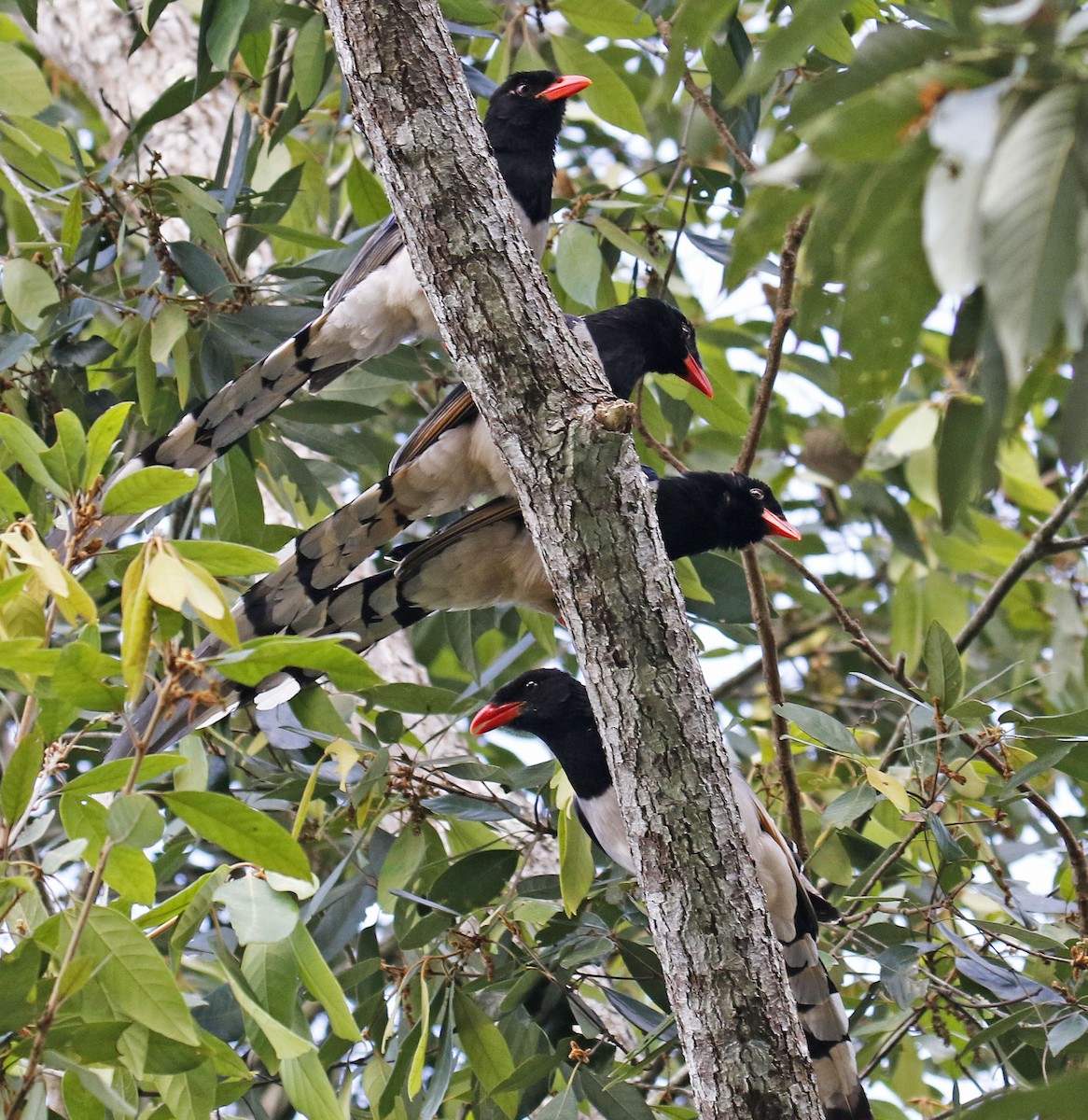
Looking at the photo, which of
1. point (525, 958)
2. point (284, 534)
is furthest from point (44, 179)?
point (525, 958)

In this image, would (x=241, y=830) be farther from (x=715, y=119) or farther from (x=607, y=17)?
(x=607, y=17)

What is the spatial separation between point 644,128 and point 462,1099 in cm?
233

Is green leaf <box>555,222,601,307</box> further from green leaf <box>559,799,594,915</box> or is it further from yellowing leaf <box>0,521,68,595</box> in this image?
yellowing leaf <box>0,521,68,595</box>

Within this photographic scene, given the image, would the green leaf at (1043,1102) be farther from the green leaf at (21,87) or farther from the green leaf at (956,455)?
the green leaf at (21,87)

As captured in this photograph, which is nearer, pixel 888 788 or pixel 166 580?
pixel 166 580

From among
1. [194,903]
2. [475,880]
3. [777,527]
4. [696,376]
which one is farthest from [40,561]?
[696,376]

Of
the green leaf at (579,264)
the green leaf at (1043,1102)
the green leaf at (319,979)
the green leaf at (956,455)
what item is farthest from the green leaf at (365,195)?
the green leaf at (1043,1102)

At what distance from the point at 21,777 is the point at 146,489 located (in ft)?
1.35

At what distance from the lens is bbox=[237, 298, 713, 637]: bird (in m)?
2.87

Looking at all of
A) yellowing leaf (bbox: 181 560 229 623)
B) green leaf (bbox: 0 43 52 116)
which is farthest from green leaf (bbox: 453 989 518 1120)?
green leaf (bbox: 0 43 52 116)

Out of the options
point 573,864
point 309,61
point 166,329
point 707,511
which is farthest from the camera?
point 707,511

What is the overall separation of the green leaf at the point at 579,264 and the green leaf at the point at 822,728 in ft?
3.80

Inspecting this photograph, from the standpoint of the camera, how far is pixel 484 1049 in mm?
2148

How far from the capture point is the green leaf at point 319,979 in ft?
5.31
